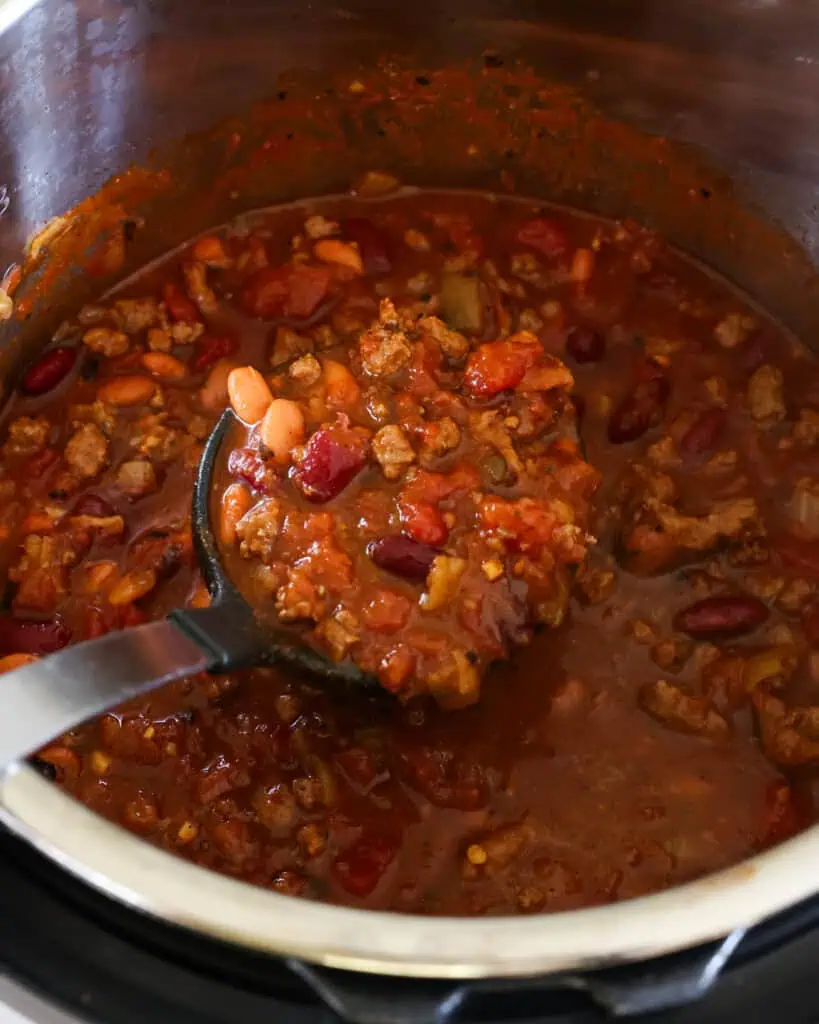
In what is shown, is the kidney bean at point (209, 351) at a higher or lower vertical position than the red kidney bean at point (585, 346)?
higher

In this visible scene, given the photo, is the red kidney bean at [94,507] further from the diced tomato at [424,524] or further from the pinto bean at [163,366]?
the diced tomato at [424,524]

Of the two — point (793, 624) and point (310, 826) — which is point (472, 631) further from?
point (793, 624)

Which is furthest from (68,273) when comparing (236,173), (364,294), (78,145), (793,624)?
(793,624)

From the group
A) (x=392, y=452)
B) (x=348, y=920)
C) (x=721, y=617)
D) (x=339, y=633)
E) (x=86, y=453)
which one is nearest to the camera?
(x=348, y=920)

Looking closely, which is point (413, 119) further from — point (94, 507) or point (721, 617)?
point (721, 617)

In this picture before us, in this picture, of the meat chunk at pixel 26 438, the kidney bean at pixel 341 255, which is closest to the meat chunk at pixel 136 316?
the meat chunk at pixel 26 438

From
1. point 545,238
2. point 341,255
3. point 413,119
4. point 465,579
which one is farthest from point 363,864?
point 413,119
